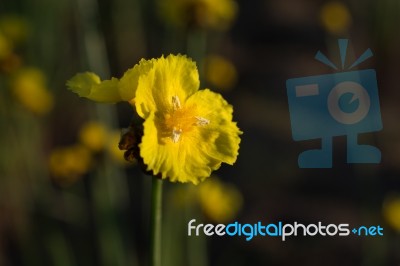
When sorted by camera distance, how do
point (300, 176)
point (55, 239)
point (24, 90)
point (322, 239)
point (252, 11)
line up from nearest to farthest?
point (55, 239) → point (24, 90) → point (322, 239) → point (300, 176) → point (252, 11)

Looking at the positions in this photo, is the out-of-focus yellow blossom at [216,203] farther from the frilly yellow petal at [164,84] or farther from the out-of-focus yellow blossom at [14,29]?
the frilly yellow petal at [164,84]

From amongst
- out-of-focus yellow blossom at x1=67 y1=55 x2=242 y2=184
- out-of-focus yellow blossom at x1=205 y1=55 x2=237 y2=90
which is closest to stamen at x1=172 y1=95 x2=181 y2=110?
out-of-focus yellow blossom at x1=67 y1=55 x2=242 y2=184

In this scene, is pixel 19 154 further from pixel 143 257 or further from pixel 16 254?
pixel 143 257

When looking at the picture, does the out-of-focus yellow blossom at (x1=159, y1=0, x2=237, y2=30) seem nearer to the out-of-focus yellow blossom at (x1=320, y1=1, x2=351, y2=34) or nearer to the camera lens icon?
the camera lens icon

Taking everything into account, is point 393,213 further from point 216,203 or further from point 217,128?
point 217,128

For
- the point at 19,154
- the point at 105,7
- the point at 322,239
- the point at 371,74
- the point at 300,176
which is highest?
the point at 105,7

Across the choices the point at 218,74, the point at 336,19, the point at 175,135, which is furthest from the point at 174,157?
the point at 336,19

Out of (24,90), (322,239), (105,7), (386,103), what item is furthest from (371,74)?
(24,90)
